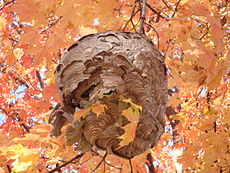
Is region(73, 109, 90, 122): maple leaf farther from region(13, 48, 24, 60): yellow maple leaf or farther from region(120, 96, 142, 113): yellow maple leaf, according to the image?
region(13, 48, 24, 60): yellow maple leaf

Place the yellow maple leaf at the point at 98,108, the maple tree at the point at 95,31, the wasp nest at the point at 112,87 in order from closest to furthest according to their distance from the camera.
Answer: the yellow maple leaf at the point at 98,108, the wasp nest at the point at 112,87, the maple tree at the point at 95,31

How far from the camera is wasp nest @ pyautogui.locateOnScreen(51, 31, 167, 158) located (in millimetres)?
1849

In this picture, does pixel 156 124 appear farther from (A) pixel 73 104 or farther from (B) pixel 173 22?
(B) pixel 173 22

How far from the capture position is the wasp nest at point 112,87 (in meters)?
1.85

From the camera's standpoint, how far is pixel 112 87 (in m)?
1.82

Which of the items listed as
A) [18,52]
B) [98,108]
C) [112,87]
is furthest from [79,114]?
[18,52]

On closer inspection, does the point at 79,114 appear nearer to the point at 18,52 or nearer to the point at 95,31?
the point at 95,31

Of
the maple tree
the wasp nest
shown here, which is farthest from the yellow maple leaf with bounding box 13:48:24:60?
the wasp nest

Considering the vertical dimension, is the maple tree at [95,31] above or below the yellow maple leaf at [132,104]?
above

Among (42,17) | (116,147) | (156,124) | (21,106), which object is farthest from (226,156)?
(21,106)

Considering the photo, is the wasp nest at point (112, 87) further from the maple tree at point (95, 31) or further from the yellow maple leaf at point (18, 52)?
the yellow maple leaf at point (18, 52)

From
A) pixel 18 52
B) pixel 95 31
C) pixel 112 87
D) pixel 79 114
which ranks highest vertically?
pixel 18 52

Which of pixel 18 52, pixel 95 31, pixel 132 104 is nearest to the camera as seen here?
pixel 132 104

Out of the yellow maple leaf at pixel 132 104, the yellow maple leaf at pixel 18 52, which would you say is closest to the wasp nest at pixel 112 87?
the yellow maple leaf at pixel 132 104
